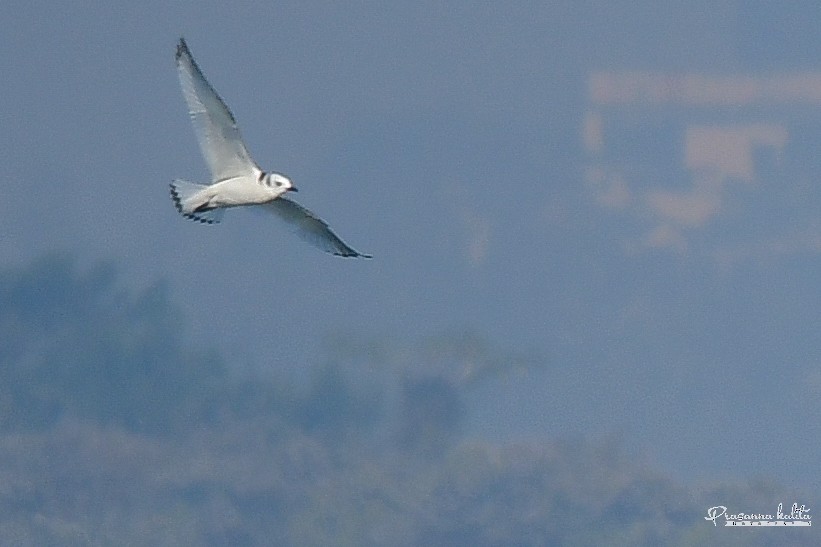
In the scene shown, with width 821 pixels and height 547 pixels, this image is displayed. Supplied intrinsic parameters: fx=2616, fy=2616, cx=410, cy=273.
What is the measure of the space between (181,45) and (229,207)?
246 cm

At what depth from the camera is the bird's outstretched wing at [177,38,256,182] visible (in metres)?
34.2

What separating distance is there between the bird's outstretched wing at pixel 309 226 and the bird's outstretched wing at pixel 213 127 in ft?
2.94

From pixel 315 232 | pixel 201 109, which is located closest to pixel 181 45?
pixel 201 109

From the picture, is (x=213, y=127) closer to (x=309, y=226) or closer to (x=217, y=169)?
(x=217, y=169)

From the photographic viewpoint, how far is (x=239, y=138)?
113 ft

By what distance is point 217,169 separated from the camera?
3481 centimetres

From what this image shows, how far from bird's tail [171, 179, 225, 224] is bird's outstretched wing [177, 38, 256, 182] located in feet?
1.10

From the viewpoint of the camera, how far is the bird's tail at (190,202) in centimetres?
3481

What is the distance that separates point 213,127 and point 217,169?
60 centimetres

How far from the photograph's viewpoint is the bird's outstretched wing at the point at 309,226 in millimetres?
35500

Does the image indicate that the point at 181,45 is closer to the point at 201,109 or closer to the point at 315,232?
the point at 201,109

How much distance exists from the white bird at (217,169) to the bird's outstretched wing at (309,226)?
499 mm

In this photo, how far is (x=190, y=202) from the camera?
114ft

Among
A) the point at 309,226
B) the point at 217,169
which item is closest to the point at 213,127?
the point at 217,169
